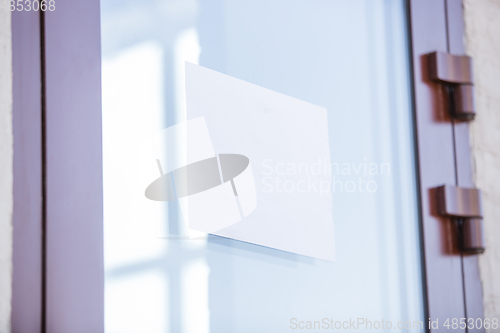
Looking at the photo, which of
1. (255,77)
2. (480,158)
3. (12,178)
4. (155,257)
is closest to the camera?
(12,178)

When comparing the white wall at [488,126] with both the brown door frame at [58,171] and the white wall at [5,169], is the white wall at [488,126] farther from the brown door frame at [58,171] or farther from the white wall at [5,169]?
the white wall at [5,169]

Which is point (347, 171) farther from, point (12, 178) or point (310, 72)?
point (12, 178)

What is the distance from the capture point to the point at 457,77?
3.59 feet

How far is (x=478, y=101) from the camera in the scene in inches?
44.3

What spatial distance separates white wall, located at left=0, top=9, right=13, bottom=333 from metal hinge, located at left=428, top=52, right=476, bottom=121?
901 mm

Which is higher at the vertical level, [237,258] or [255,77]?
[255,77]

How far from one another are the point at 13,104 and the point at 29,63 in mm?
79

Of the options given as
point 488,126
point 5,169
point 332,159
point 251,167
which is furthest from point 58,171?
point 488,126

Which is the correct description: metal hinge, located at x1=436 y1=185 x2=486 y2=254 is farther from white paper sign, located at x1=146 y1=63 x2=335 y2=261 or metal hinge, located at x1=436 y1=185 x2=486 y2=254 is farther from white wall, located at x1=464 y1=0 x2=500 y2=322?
white paper sign, located at x1=146 y1=63 x2=335 y2=261

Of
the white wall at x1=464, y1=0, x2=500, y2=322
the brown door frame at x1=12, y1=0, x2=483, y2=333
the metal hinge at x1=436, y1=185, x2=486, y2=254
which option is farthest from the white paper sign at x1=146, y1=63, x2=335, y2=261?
the white wall at x1=464, y1=0, x2=500, y2=322

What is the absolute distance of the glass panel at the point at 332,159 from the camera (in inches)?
33.8

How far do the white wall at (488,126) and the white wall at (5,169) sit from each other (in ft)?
3.25

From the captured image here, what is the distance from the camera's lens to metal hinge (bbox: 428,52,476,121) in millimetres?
1082

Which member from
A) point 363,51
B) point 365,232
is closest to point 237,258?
point 365,232
